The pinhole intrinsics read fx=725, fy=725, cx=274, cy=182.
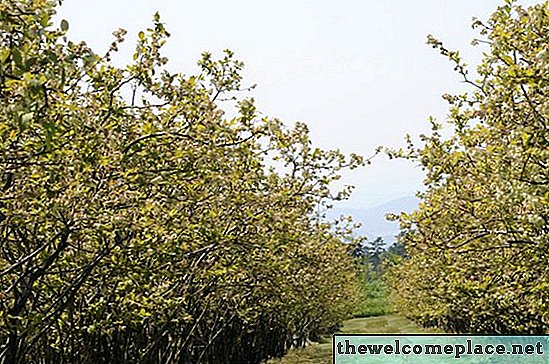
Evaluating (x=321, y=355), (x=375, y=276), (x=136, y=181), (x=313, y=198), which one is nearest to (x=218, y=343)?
(x=313, y=198)

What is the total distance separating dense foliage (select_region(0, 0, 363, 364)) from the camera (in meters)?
4.76

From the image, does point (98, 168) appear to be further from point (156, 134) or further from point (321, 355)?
point (321, 355)

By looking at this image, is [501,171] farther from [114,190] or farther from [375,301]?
[375,301]

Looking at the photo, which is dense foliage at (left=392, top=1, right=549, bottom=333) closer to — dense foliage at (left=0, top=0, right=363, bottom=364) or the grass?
dense foliage at (left=0, top=0, right=363, bottom=364)

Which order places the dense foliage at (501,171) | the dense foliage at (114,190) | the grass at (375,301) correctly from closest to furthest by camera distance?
the dense foliage at (114,190) < the dense foliage at (501,171) < the grass at (375,301)

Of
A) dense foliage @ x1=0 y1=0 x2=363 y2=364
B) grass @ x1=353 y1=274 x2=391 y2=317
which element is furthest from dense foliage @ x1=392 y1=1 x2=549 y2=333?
grass @ x1=353 y1=274 x2=391 y2=317

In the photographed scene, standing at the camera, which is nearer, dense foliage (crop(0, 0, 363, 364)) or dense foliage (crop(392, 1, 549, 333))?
dense foliage (crop(0, 0, 363, 364))

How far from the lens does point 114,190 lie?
21.4 ft

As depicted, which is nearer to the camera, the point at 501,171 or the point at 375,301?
the point at 501,171

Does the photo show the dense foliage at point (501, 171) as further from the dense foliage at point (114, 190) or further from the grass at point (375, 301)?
the grass at point (375, 301)

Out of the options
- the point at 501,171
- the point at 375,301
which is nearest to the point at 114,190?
the point at 501,171

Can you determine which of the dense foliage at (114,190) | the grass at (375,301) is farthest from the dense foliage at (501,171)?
the grass at (375,301)

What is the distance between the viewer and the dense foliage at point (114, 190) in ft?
15.6

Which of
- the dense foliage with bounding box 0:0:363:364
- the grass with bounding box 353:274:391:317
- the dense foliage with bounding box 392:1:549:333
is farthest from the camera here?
the grass with bounding box 353:274:391:317
